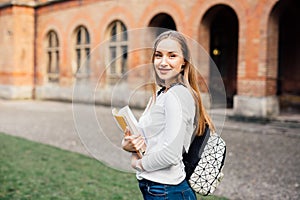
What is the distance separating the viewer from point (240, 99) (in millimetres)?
12055

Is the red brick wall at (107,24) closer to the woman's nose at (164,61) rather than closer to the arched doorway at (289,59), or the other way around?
the woman's nose at (164,61)

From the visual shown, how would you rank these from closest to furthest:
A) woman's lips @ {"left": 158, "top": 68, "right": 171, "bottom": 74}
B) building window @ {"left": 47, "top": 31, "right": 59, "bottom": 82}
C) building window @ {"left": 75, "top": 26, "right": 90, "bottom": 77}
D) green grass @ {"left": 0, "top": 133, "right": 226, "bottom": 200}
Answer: woman's lips @ {"left": 158, "top": 68, "right": 171, "bottom": 74} < green grass @ {"left": 0, "top": 133, "right": 226, "bottom": 200} < building window @ {"left": 75, "top": 26, "right": 90, "bottom": 77} < building window @ {"left": 47, "top": 31, "right": 59, "bottom": 82}

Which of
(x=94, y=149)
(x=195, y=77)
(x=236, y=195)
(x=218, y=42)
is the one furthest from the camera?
(x=218, y=42)

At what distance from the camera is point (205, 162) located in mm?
1744

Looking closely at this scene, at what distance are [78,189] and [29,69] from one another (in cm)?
1798

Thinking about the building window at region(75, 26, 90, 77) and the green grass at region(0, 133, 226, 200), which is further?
the building window at region(75, 26, 90, 77)

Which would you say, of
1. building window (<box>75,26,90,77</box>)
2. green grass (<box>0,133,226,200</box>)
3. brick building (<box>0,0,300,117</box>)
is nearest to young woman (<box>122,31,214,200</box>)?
brick building (<box>0,0,300,117</box>)

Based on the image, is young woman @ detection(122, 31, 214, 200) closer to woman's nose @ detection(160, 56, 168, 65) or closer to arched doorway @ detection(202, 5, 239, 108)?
woman's nose @ detection(160, 56, 168, 65)

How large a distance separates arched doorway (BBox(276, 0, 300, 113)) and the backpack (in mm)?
13625

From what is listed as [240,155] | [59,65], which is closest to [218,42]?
[59,65]

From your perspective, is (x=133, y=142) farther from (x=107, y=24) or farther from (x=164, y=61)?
(x=107, y=24)

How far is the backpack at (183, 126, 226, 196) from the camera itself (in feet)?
5.73

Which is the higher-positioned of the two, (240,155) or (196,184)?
(196,184)

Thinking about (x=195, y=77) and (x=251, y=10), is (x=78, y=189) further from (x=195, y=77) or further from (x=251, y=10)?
(x=251, y=10)
